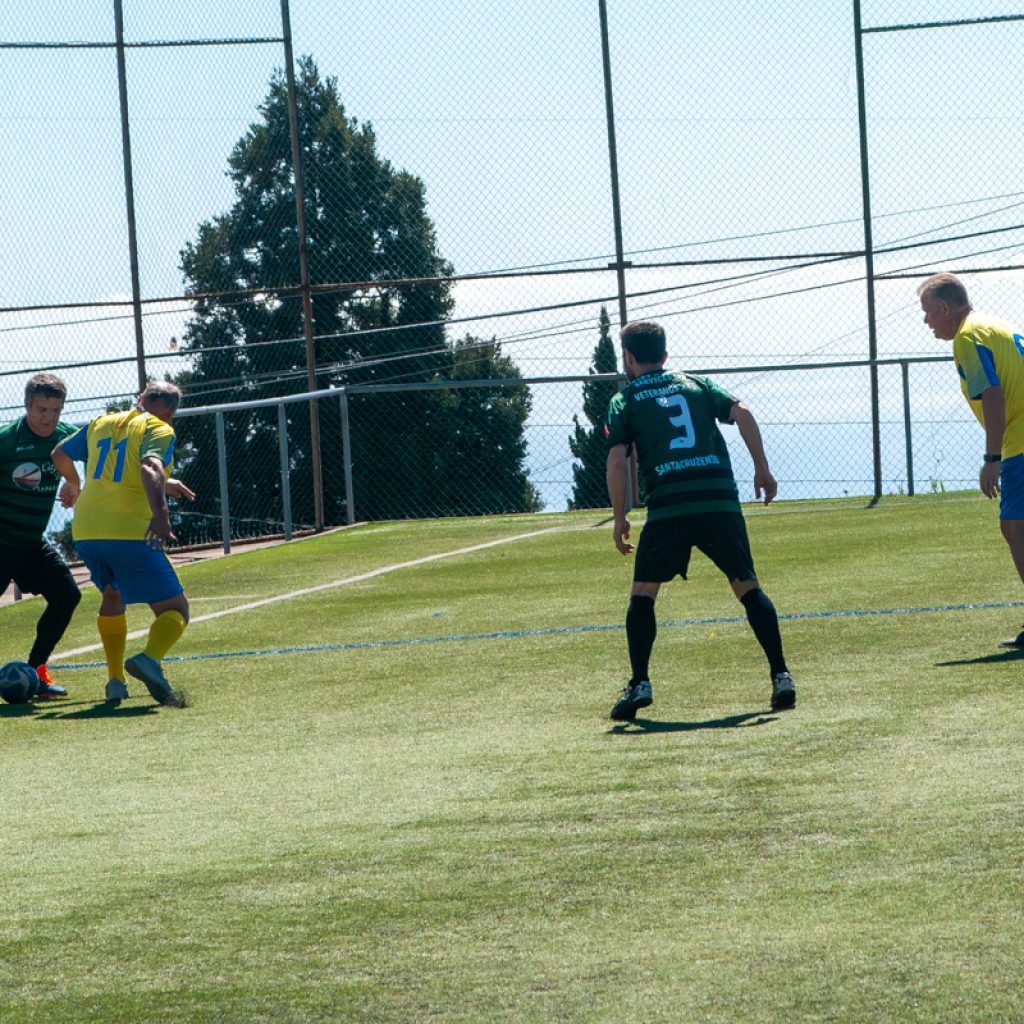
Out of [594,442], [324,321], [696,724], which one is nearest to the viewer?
[696,724]

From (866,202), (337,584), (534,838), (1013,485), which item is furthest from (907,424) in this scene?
(534,838)

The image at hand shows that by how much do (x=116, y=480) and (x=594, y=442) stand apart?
18.8 metres

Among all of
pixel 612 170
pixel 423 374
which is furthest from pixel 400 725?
pixel 423 374

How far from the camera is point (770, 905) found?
3.78 metres

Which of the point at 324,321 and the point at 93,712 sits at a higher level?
the point at 324,321

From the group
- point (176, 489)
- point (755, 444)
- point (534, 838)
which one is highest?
point (755, 444)

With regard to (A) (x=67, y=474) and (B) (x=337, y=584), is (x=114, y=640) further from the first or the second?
(B) (x=337, y=584)

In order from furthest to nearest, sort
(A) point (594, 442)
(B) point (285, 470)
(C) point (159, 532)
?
(A) point (594, 442) < (B) point (285, 470) < (C) point (159, 532)

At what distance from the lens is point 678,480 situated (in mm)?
6793

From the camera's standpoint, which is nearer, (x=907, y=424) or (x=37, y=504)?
(x=37, y=504)

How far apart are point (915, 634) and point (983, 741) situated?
10.0ft

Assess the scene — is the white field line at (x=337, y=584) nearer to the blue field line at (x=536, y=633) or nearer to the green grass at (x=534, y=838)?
the blue field line at (x=536, y=633)

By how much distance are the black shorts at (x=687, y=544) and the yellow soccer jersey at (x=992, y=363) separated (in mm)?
1418

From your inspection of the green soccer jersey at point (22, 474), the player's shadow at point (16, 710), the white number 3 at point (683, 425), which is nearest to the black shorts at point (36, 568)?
the green soccer jersey at point (22, 474)
